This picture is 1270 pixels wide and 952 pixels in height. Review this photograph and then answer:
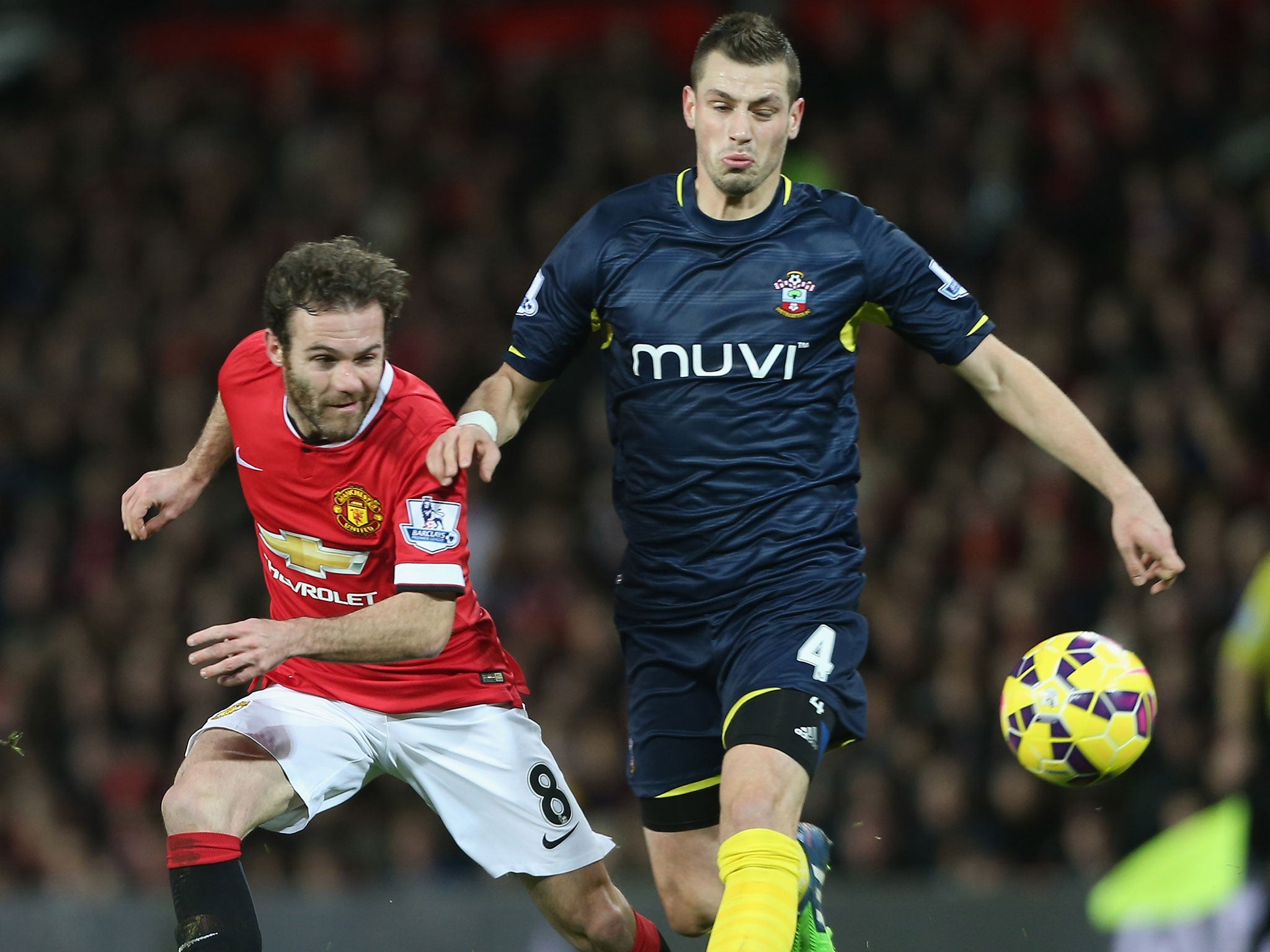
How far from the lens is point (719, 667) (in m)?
4.58

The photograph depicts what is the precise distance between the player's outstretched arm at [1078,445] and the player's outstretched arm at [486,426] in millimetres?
1243

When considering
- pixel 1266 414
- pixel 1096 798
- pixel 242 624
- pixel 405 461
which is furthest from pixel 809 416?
pixel 1266 414

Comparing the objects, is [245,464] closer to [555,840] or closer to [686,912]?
[555,840]

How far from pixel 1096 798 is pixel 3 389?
7.02 m

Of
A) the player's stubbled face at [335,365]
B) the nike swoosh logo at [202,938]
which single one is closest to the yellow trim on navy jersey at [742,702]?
the player's stubbled face at [335,365]

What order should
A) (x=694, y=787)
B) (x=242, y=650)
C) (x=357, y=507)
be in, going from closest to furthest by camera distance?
1. (x=242, y=650)
2. (x=357, y=507)
3. (x=694, y=787)

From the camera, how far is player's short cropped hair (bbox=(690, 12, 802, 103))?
177 inches

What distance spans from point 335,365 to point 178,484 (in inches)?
29.4

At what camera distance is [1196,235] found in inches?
365

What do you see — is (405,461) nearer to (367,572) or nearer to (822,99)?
(367,572)

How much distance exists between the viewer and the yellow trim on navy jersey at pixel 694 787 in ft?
15.7

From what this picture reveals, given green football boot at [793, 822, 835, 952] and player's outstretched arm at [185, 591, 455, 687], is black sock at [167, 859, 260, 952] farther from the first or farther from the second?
green football boot at [793, 822, 835, 952]

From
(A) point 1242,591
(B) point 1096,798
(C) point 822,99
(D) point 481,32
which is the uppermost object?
(D) point 481,32

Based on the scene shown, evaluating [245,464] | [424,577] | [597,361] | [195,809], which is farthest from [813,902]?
[597,361]
